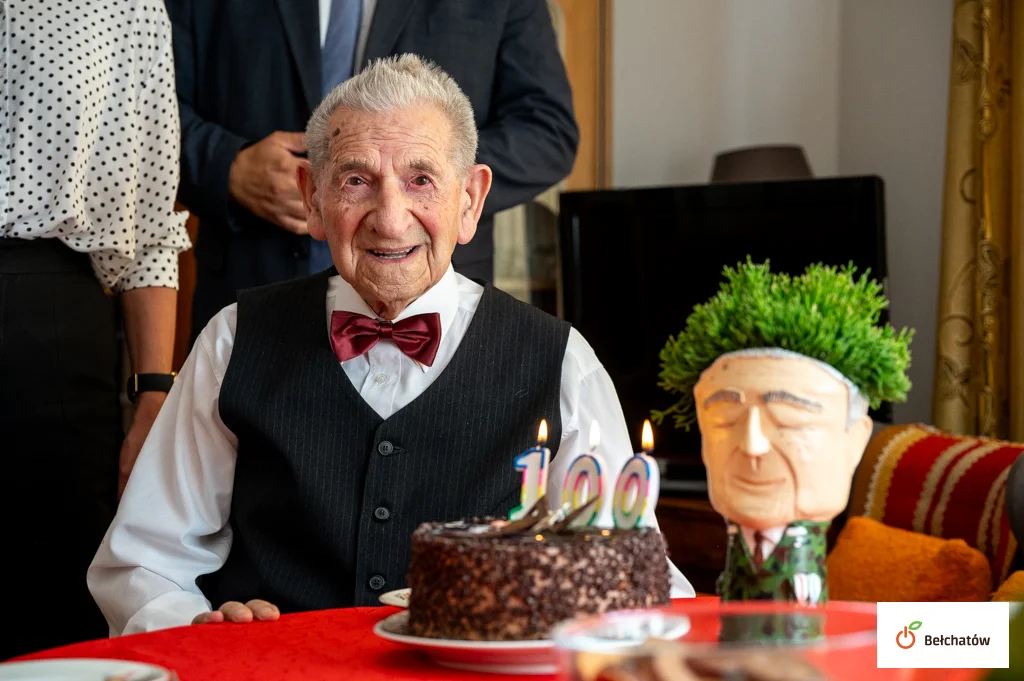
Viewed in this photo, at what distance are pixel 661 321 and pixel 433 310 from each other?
208 centimetres

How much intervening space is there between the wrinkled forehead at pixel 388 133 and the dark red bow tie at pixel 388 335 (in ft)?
0.71

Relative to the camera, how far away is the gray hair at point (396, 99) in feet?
4.99

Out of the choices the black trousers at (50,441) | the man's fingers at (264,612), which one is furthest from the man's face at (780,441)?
the black trousers at (50,441)

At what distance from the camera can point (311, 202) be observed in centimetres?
166

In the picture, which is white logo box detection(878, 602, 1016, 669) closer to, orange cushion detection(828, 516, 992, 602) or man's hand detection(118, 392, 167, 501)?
man's hand detection(118, 392, 167, 501)

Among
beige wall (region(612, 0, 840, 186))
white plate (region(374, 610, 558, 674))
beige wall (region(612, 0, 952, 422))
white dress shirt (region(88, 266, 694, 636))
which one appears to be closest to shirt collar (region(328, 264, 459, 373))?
white dress shirt (region(88, 266, 694, 636))

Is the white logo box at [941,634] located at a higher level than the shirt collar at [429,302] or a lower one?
lower

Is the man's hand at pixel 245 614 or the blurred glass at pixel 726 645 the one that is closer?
the blurred glass at pixel 726 645

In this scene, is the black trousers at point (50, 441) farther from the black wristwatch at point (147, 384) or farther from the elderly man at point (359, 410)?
the elderly man at point (359, 410)

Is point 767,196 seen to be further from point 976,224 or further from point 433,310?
point 433,310

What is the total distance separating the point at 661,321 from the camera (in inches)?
141

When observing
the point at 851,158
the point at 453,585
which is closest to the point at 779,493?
the point at 453,585

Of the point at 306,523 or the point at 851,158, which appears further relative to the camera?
the point at 851,158

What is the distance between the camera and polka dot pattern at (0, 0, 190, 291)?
183 centimetres
